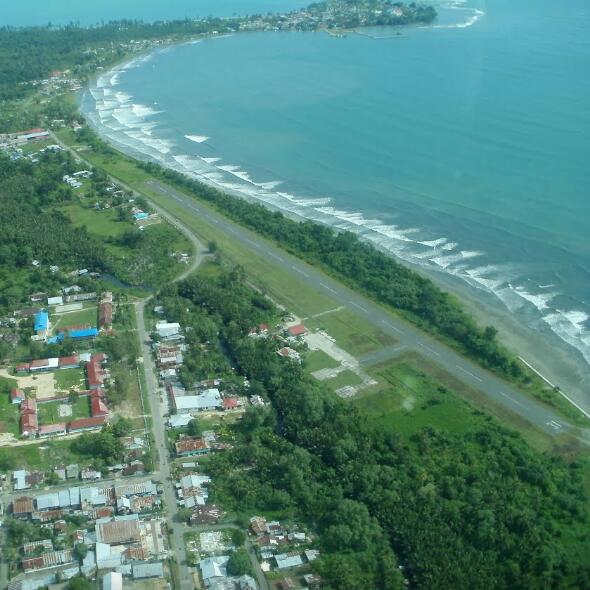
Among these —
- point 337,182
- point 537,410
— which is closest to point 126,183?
point 337,182

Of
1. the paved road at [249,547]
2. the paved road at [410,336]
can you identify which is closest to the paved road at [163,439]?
the paved road at [249,547]

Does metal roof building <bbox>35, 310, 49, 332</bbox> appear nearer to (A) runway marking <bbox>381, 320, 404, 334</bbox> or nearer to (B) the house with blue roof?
(B) the house with blue roof

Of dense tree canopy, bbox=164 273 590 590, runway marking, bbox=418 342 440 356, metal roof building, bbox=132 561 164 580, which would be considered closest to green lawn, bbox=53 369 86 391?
dense tree canopy, bbox=164 273 590 590

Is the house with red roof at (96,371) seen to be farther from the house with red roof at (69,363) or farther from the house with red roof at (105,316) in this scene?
the house with red roof at (105,316)

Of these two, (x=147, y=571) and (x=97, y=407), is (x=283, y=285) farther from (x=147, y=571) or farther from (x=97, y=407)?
(x=147, y=571)

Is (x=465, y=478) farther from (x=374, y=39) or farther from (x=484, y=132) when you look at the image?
(x=374, y=39)

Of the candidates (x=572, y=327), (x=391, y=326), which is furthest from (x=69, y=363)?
(x=572, y=327)
